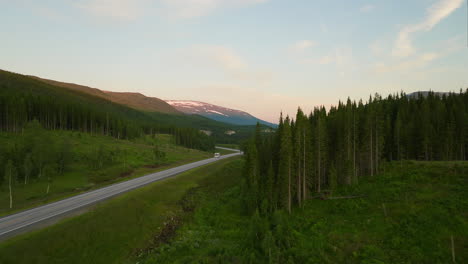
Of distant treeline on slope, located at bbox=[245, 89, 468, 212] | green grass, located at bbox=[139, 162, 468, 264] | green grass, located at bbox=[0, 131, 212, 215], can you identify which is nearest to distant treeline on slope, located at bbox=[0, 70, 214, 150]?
green grass, located at bbox=[0, 131, 212, 215]

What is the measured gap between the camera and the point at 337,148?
45906 mm

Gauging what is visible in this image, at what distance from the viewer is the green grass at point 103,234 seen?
2027cm

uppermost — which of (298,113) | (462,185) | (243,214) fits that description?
(298,113)

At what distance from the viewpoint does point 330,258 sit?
2073 centimetres

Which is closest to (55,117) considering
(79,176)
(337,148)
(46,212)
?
(79,176)

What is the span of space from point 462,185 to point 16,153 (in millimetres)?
88768

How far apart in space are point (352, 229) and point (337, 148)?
911 inches

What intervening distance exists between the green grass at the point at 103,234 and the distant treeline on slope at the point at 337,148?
1556cm

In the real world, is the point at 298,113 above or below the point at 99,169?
above

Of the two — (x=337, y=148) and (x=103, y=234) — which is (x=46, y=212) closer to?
(x=103, y=234)

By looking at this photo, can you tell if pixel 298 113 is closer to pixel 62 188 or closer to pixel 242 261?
pixel 242 261

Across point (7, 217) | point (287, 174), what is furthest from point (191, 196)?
point (7, 217)

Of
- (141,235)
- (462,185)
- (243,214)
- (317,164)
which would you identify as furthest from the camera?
(317,164)

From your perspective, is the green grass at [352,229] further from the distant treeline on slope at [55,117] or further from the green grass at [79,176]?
the distant treeline on slope at [55,117]
